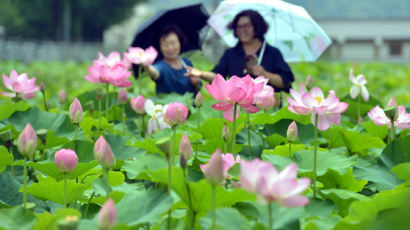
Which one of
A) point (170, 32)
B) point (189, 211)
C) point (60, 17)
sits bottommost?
point (189, 211)

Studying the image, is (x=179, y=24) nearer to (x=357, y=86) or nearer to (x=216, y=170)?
(x=357, y=86)

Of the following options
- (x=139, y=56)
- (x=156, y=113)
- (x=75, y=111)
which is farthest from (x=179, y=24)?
(x=75, y=111)

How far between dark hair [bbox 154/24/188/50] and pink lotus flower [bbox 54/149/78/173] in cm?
160

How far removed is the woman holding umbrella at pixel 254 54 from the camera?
2.29 m

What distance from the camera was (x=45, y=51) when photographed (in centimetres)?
1716

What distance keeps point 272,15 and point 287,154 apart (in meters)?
1.65

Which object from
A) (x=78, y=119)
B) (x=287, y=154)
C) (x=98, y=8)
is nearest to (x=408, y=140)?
(x=287, y=154)

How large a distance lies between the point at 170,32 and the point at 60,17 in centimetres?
2380

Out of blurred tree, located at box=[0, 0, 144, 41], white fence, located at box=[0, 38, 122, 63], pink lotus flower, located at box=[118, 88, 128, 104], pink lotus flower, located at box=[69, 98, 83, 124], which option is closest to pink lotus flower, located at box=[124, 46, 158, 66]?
pink lotus flower, located at box=[118, 88, 128, 104]

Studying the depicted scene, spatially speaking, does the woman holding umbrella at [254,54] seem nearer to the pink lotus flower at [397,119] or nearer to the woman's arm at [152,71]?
the woman's arm at [152,71]

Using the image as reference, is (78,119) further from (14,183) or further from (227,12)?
(227,12)

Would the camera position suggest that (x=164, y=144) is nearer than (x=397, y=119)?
Yes

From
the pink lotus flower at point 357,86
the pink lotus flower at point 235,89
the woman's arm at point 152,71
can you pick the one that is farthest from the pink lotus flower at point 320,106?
the woman's arm at point 152,71

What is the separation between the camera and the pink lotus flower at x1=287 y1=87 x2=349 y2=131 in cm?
98
